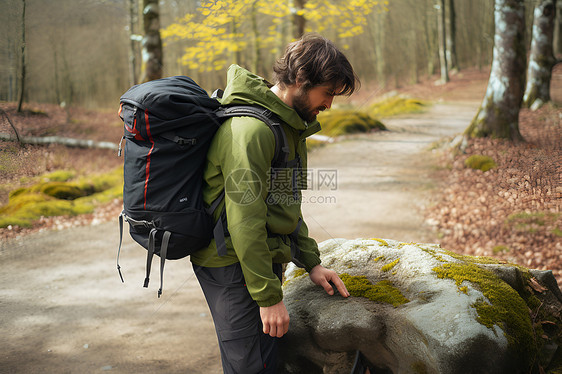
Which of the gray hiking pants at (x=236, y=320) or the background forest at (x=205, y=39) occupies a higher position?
A: the background forest at (x=205, y=39)

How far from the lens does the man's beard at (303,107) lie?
204cm

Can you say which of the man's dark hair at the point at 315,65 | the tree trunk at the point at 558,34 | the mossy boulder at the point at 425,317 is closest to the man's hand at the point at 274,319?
the mossy boulder at the point at 425,317

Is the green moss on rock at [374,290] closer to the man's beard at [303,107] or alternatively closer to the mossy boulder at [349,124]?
the man's beard at [303,107]

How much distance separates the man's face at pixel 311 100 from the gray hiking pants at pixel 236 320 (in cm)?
90

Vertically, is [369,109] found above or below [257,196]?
above

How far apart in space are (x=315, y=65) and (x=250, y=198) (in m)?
0.75

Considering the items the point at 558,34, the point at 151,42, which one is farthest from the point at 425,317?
the point at 558,34

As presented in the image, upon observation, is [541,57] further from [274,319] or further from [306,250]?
[274,319]

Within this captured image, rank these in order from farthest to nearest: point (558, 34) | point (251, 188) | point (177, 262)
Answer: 1. point (558, 34)
2. point (177, 262)
3. point (251, 188)

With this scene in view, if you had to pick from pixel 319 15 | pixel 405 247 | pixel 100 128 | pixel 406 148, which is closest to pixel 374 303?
pixel 405 247

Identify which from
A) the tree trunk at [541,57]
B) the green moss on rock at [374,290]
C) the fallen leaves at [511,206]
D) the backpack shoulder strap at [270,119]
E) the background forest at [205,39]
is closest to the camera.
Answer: the backpack shoulder strap at [270,119]

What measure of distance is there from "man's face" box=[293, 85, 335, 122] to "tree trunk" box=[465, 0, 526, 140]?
6.55 metres

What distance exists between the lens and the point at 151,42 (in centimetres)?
834

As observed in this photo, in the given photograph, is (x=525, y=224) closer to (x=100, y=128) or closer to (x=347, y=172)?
(x=347, y=172)
